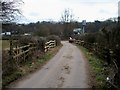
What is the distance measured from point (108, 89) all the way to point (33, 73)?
592 cm

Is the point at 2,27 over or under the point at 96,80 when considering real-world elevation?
over

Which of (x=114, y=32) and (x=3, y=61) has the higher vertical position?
(x=114, y=32)

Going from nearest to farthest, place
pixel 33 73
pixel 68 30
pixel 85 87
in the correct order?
1. pixel 85 87
2. pixel 33 73
3. pixel 68 30

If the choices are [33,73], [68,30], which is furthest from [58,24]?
[33,73]

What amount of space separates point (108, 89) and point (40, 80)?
364cm

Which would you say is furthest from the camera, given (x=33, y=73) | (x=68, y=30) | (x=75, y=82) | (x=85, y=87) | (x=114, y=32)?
(x=68, y=30)

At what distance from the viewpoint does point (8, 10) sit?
1559 cm

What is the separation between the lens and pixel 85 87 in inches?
520

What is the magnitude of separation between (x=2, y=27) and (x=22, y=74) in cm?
260

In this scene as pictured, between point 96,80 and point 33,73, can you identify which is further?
point 33,73

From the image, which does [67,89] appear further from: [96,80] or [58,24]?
[58,24]

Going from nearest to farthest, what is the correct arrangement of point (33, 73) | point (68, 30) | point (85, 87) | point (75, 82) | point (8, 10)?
1. point (85, 87)
2. point (75, 82)
3. point (8, 10)
4. point (33, 73)
5. point (68, 30)

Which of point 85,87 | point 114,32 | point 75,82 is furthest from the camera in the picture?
point 75,82

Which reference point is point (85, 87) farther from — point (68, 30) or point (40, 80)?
point (68, 30)
